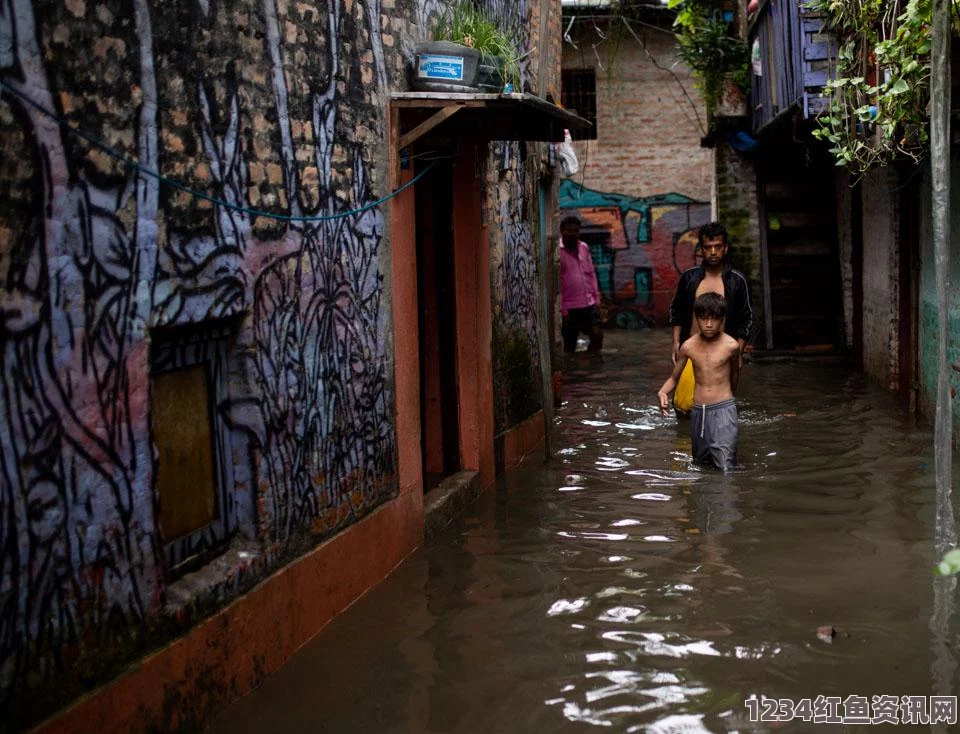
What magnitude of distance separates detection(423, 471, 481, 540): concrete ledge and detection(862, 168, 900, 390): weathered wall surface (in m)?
5.70

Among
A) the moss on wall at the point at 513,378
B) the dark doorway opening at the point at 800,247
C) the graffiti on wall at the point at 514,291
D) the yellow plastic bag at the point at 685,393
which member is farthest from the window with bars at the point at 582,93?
the yellow plastic bag at the point at 685,393

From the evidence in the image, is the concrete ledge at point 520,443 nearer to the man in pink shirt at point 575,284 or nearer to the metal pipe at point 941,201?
the metal pipe at point 941,201

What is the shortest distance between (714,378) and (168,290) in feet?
15.9

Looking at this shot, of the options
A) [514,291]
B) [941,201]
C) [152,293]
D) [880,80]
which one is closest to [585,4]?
[514,291]

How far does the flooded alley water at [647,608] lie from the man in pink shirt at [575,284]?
6954 mm

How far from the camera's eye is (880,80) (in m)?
8.62

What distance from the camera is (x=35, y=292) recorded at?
11.5ft

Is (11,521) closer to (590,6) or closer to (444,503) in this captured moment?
(444,503)

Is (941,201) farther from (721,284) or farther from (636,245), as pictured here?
(636,245)

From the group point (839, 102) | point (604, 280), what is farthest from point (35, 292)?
point (604, 280)

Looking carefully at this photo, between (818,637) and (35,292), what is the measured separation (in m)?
3.54

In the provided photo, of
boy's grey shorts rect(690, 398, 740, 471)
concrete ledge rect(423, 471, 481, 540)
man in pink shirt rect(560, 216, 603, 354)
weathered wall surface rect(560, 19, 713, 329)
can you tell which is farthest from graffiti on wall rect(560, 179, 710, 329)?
concrete ledge rect(423, 471, 481, 540)

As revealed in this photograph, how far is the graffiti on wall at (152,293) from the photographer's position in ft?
11.3

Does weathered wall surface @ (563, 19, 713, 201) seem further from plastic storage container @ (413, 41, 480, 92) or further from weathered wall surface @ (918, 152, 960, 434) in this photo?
plastic storage container @ (413, 41, 480, 92)
